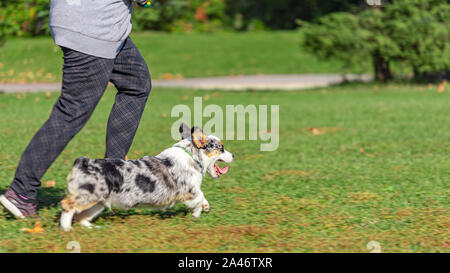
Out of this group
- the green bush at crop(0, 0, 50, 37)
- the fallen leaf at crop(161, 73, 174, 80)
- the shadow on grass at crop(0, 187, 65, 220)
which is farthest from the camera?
the fallen leaf at crop(161, 73, 174, 80)

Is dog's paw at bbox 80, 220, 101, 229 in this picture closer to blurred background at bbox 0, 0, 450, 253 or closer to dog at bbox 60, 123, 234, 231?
dog at bbox 60, 123, 234, 231

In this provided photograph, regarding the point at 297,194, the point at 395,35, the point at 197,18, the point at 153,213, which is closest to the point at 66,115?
the point at 153,213

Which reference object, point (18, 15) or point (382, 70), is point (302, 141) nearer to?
point (18, 15)

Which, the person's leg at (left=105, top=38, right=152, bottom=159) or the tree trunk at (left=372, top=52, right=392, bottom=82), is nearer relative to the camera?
the person's leg at (left=105, top=38, right=152, bottom=159)

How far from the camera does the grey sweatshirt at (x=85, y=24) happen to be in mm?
4375

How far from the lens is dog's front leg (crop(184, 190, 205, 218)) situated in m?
4.76

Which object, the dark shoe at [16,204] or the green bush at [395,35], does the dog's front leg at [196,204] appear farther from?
the green bush at [395,35]

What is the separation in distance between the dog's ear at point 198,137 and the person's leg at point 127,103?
1.73ft

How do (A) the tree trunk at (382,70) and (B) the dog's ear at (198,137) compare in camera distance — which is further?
(A) the tree trunk at (382,70)

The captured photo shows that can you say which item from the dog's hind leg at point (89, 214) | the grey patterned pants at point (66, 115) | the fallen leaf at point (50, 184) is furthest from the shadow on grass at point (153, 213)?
the fallen leaf at point (50, 184)

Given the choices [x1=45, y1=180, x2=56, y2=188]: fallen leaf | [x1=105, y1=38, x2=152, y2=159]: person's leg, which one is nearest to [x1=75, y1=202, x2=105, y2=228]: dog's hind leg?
[x1=105, y1=38, x2=152, y2=159]: person's leg

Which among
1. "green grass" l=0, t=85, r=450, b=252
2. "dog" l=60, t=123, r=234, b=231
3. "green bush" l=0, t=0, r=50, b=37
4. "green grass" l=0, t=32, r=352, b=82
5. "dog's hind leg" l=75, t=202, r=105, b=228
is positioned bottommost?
"green grass" l=0, t=32, r=352, b=82

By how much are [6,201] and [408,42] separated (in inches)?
671
